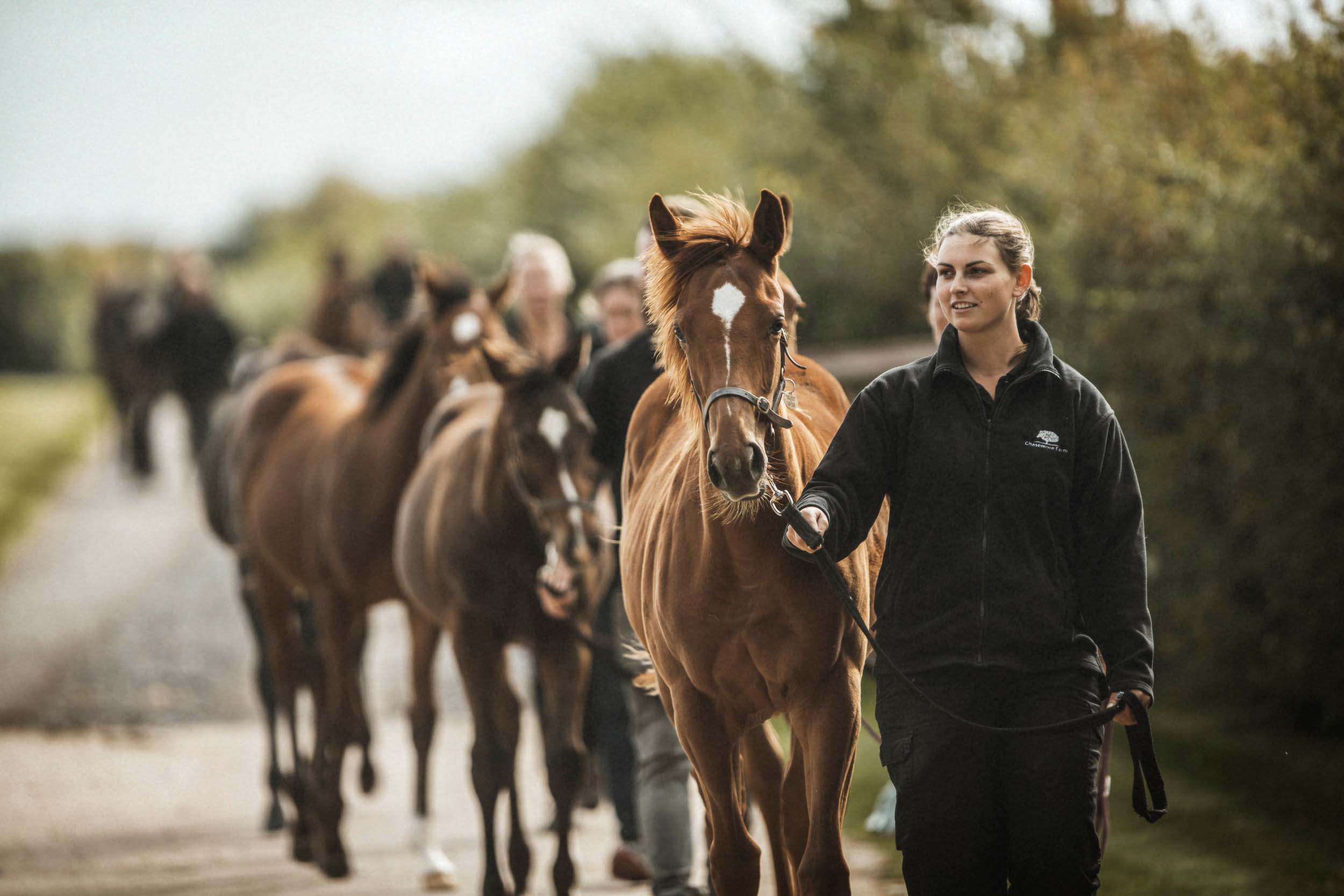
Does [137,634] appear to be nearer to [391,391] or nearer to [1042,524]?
[391,391]

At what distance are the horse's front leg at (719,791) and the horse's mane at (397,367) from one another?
341cm

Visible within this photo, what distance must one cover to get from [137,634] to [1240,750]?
29.9 ft

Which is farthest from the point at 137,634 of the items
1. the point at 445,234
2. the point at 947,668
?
the point at 445,234

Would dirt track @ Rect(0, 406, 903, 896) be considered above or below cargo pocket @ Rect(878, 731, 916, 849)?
below

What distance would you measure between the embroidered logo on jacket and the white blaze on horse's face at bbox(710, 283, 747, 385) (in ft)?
2.45

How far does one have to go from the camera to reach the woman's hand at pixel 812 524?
9.61ft

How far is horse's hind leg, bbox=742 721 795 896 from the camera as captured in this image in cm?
416

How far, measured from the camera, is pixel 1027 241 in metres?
3.05

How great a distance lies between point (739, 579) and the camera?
3441 millimetres

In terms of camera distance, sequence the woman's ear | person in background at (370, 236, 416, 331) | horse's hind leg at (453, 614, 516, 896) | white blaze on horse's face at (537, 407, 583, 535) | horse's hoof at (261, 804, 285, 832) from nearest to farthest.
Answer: the woman's ear → white blaze on horse's face at (537, 407, 583, 535) → horse's hind leg at (453, 614, 516, 896) → horse's hoof at (261, 804, 285, 832) → person in background at (370, 236, 416, 331)

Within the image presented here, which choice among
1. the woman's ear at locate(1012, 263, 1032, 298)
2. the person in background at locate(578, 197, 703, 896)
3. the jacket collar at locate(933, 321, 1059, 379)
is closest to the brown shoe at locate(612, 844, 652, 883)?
the person in background at locate(578, 197, 703, 896)

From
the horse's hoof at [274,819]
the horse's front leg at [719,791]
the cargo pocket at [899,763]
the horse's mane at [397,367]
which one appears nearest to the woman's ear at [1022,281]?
the cargo pocket at [899,763]

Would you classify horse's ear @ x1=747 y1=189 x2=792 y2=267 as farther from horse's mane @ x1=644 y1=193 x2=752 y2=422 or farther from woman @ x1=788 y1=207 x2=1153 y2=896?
woman @ x1=788 y1=207 x2=1153 y2=896

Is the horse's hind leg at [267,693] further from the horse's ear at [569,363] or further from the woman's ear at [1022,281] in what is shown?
the woman's ear at [1022,281]
